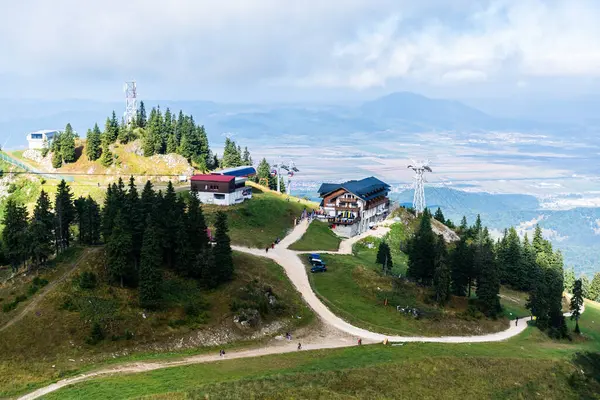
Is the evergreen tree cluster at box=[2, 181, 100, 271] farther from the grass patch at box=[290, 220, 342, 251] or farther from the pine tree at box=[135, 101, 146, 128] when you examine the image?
the pine tree at box=[135, 101, 146, 128]

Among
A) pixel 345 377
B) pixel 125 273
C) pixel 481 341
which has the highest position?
pixel 125 273

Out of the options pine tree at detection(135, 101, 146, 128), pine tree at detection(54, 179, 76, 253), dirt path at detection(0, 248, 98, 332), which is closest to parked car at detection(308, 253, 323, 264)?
dirt path at detection(0, 248, 98, 332)

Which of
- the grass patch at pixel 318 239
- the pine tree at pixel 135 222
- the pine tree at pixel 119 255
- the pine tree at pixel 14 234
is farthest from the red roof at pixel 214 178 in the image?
the pine tree at pixel 119 255

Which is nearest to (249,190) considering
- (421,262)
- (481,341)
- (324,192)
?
(324,192)

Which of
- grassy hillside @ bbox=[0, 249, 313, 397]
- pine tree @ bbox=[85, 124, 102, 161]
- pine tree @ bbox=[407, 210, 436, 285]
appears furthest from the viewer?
pine tree @ bbox=[85, 124, 102, 161]

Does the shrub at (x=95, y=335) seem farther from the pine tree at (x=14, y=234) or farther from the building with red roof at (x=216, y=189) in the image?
the building with red roof at (x=216, y=189)

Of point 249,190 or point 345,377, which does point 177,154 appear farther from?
point 345,377
